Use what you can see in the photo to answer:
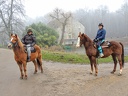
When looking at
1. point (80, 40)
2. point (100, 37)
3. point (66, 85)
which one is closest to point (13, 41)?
point (66, 85)

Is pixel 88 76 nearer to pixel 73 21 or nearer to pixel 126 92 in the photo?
pixel 126 92

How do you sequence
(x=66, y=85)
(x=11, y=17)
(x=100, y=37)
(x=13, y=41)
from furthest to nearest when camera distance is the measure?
(x=11, y=17)
(x=100, y=37)
(x=13, y=41)
(x=66, y=85)

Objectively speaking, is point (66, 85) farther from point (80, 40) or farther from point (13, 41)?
point (13, 41)

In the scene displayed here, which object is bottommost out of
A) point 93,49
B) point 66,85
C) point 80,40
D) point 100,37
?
point 66,85

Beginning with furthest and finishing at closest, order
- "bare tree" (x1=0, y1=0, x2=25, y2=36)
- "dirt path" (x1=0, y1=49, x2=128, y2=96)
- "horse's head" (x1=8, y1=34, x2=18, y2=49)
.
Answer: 1. "bare tree" (x1=0, y1=0, x2=25, y2=36)
2. "horse's head" (x1=8, y1=34, x2=18, y2=49)
3. "dirt path" (x1=0, y1=49, x2=128, y2=96)

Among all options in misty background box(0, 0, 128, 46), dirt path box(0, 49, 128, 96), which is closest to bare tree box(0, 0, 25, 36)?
misty background box(0, 0, 128, 46)

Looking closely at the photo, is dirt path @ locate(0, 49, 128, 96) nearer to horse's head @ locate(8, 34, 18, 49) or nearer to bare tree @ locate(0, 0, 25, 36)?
horse's head @ locate(8, 34, 18, 49)

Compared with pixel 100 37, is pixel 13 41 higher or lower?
lower

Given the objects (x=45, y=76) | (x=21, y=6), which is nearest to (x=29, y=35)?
(x=45, y=76)

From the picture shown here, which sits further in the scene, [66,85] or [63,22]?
[63,22]

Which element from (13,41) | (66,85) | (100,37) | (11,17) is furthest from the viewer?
(11,17)

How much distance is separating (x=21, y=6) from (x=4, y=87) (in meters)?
32.5

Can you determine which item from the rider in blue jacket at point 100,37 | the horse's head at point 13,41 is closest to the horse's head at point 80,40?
the rider in blue jacket at point 100,37

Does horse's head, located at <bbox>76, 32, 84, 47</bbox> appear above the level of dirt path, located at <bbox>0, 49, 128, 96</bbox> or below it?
above
